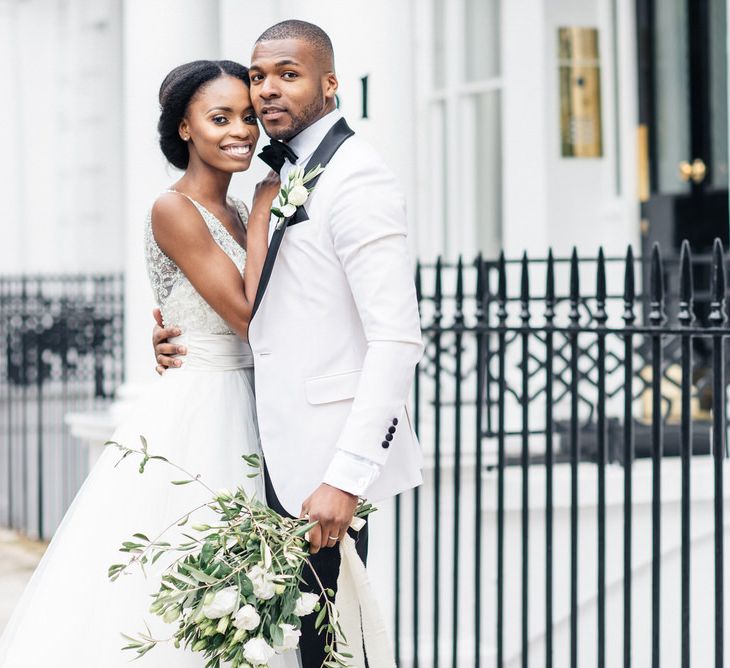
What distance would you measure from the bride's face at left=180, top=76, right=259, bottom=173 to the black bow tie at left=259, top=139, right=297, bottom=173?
0.54 feet

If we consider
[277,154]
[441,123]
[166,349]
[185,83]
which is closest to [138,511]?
[166,349]

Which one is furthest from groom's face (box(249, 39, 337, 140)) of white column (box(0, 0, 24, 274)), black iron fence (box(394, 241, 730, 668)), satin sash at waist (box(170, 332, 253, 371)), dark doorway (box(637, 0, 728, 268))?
white column (box(0, 0, 24, 274))

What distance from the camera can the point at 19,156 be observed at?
10375 millimetres

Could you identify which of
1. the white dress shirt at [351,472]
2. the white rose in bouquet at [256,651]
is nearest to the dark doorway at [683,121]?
the white dress shirt at [351,472]

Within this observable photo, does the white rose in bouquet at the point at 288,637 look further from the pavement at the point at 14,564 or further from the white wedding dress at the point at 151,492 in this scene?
the pavement at the point at 14,564

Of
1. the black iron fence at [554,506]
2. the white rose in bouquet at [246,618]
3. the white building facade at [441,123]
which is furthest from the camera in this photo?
the white building facade at [441,123]

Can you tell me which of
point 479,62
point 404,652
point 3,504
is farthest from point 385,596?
point 3,504

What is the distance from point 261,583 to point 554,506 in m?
3.16

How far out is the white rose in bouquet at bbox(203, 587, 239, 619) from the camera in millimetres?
2361

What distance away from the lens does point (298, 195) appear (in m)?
2.61

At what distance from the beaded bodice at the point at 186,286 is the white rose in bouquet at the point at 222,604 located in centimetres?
83

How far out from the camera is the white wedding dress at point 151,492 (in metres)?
2.88

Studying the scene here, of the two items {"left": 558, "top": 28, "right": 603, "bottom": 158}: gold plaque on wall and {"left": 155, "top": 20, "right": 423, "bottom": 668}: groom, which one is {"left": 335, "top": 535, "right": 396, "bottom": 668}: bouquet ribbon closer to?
{"left": 155, "top": 20, "right": 423, "bottom": 668}: groom

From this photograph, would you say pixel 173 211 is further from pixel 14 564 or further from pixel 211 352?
pixel 14 564
